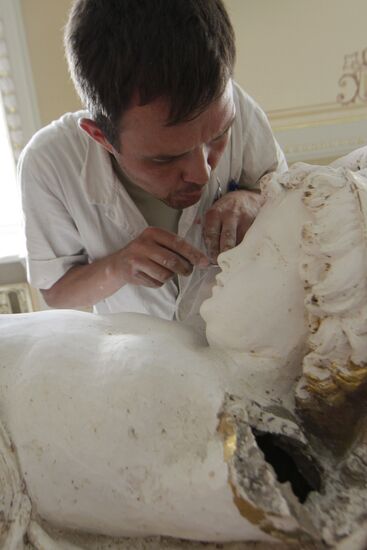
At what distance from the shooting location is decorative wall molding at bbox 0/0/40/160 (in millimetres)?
1936

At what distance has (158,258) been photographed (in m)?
0.85

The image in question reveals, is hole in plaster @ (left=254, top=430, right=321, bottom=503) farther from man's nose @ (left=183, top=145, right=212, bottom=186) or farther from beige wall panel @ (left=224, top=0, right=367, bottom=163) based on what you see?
beige wall panel @ (left=224, top=0, right=367, bottom=163)

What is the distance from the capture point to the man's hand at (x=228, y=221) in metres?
0.84

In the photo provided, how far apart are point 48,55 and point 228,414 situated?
1.83 meters

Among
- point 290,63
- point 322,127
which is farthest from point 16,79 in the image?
point 322,127

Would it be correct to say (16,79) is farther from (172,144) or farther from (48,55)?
(172,144)

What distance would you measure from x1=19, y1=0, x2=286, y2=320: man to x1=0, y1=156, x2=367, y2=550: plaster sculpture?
0.18 meters

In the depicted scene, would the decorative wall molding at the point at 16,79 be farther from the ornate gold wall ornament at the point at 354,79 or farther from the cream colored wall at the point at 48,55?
the ornate gold wall ornament at the point at 354,79

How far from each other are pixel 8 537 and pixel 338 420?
397 millimetres

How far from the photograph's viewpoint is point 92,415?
22.9 inches

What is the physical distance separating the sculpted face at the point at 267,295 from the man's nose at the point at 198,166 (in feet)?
0.52

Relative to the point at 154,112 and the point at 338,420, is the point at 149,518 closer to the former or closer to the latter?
the point at 338,420

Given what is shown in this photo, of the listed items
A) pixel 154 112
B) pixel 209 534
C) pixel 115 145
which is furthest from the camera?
pixel 115 145

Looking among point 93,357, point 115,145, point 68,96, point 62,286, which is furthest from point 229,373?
point 68,96
